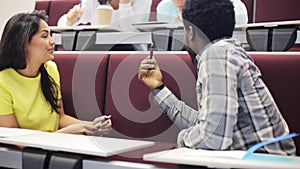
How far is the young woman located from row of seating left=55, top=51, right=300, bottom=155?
0.08 metres

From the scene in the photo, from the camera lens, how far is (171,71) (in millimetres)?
1458

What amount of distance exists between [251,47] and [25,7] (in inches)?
109

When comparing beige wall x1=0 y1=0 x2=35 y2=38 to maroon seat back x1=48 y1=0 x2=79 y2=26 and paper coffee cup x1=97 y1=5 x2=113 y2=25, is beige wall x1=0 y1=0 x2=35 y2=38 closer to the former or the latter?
maroon seat back x1=48 y1=0 x2=79 y2=26

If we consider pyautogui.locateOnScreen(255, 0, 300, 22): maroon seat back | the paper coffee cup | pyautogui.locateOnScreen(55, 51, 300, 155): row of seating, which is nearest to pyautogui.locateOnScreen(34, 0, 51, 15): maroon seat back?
the paper coffee cup

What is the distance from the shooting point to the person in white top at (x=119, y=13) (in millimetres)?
2046

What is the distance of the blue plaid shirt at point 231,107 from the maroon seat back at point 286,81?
0.26 meters

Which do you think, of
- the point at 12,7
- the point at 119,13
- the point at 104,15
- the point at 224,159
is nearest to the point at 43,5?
the point at 12,7

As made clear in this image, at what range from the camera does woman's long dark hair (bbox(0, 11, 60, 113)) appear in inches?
59.9

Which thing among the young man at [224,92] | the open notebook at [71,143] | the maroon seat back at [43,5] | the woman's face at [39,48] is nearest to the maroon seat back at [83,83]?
the woman's face at [39,48]

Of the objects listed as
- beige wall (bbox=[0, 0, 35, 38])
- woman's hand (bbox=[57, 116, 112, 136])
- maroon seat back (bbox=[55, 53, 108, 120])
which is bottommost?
woman's hand (bbox=[57, 116, 112, 136])

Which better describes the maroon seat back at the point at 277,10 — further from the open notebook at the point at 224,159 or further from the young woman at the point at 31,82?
the open notebook at the point at 224,159

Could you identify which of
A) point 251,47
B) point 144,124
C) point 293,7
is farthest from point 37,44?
point 293,7

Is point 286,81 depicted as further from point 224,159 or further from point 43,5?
point 43,5

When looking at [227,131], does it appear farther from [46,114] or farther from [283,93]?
[46,114]
